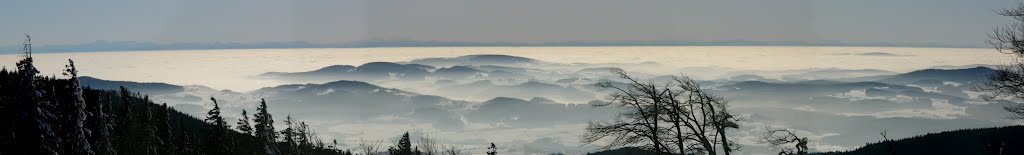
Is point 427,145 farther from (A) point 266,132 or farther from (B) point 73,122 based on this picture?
(A) point 266,132

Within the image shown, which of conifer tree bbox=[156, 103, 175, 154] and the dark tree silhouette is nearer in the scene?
the dark tree silhouette

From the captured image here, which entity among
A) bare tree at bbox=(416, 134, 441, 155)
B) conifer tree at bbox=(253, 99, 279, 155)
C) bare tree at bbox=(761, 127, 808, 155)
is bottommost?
conifer tree at bbox=(253, 99, 279, 155)

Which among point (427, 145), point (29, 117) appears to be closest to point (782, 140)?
point (427, 145)

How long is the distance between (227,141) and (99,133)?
18259 millimetres

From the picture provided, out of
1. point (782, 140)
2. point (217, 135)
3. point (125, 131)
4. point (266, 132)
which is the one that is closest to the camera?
point (782, 140)

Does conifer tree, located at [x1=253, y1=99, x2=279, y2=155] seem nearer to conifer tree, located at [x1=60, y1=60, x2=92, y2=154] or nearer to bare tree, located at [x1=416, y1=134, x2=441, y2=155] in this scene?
conifer tree, located at [x1=60, y1=60, x2=92, y2=154]

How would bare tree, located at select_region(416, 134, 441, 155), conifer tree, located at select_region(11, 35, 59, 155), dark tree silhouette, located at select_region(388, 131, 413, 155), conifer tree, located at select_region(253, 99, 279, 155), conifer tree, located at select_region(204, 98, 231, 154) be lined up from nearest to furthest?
bare tree, located at select_region(416, 134, 441, 155)
conifer tree, located at select_region(11, 35, 59, 155)
conifer tree, located at select_region(253, 99, 279, 155)
dark tree silhouette, located at select_region(388, 131, 413, 155)
conifer tree, located at select_region(204, 98, 231, 154)

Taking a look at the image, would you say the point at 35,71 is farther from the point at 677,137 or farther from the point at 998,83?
the point at 998,83

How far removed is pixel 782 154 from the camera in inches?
879

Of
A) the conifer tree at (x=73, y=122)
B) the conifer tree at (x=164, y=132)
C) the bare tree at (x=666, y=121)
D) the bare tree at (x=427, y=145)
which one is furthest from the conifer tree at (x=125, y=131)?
the bare tree at (x=666, y=121)

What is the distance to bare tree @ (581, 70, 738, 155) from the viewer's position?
69.5 ft

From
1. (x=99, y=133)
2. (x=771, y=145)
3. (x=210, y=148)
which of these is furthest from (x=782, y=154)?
(x=210, y=148)

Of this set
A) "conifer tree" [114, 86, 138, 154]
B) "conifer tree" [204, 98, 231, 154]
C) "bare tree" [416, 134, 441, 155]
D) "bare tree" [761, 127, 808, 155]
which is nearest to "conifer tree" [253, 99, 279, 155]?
"conifer tree" [204, 98, 231, 154]

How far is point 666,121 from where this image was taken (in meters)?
21.2
